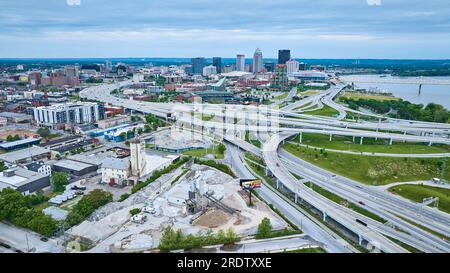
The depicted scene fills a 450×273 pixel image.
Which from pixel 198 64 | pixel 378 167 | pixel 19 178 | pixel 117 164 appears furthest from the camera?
pixel 198 64

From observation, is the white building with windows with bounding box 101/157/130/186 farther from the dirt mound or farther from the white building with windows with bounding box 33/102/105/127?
the white building with windows with bounding box 33/102/105/127

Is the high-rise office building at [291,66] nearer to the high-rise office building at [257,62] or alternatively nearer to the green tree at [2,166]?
the high-rise office building at [257,62]

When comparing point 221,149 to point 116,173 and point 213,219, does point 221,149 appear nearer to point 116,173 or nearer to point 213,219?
point 116,173

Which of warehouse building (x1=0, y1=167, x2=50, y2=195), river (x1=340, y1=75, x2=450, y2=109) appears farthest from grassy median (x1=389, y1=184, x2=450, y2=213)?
river (x1=340, y1=75, x2=450, y2=109)

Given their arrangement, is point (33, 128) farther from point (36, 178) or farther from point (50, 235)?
point (50, 235)

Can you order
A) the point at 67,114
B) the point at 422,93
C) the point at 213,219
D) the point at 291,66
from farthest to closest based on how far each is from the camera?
the point at 291,66, the point at 422,93, the point at 67,114, the point at 213,219

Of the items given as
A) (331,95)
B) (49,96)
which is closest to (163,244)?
(49,96)

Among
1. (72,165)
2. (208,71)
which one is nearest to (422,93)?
(208,71)

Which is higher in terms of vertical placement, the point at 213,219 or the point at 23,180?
the point at 23,180
